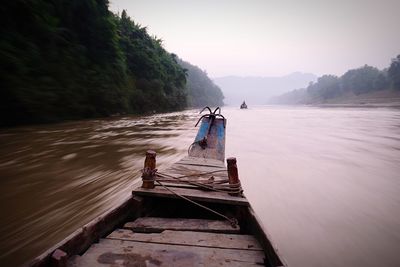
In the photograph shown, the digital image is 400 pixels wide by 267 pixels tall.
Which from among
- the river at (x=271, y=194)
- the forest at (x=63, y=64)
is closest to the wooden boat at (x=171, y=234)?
the river at (x=271, y=194)

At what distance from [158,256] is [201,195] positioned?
3.32 ft

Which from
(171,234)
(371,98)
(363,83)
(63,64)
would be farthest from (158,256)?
(363,83)

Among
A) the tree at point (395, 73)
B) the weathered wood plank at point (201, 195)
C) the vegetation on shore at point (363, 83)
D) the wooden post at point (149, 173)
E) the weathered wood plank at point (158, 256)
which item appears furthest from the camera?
the vegetation on shore at point (363, 83)

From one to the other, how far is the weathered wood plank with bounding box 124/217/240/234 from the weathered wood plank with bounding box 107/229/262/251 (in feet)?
0.32

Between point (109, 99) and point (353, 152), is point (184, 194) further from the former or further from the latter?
point (109, 99)

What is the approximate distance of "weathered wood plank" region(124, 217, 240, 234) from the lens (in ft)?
7.95

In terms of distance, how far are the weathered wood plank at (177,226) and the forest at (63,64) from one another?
1156 cm

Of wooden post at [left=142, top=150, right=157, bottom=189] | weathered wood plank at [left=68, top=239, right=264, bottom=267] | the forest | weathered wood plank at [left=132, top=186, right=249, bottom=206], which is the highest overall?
the forest

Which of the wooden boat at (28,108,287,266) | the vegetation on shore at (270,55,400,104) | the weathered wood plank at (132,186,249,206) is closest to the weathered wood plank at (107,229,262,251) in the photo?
the wooden boat at (28,108,287,266)

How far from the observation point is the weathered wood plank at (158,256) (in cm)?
183

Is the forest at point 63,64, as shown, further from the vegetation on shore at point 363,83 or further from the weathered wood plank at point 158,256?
the vegetation on shore at point 363,83

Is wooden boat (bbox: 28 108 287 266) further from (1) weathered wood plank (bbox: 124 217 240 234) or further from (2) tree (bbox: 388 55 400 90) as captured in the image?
(2) tree (bbox: 388 55 400 90)

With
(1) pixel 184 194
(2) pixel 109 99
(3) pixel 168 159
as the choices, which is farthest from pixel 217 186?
(2) pixel 109 99

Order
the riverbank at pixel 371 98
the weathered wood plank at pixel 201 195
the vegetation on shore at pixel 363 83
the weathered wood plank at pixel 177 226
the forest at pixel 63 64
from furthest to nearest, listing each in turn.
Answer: the vegetation on shore at pixel 363 83, the riverbank at pixel 371 98, the forest at pixel 63 64, the weathered wood plank at pixel 201 195, the weathered wood plank at pixel 177 226
